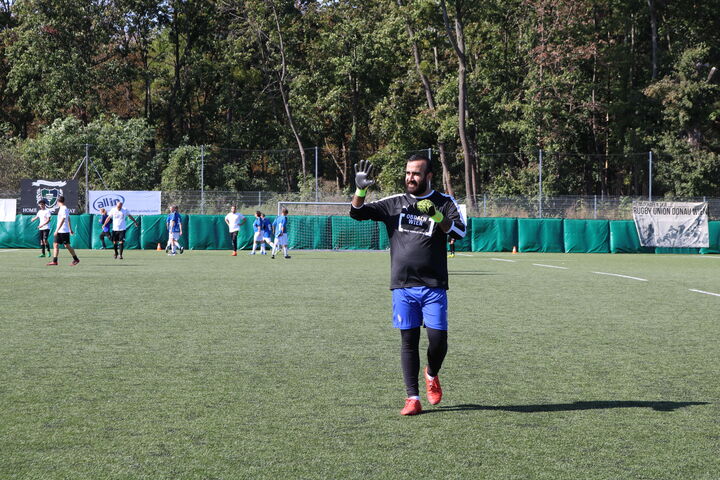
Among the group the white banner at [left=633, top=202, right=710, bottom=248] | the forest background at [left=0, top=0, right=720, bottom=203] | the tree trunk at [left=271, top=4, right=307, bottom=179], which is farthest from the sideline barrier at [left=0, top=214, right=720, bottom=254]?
the tree trunk at [left=271, top=4, right=307, bottom=179]

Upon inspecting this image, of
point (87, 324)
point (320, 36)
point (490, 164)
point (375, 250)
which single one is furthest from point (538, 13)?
point (87, 324)

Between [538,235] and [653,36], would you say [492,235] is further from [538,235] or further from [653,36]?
[653,36]

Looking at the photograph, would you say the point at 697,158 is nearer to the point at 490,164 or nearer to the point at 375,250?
the point at 490,164

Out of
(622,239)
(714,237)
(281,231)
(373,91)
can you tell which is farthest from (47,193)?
(714,237)

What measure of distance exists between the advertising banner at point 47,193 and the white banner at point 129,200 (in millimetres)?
843

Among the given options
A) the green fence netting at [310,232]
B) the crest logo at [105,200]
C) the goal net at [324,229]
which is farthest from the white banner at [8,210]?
the green fence netting at [310,232]

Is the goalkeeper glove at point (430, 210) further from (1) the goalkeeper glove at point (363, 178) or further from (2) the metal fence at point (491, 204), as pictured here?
(2) the metal fence at point (491, 204)

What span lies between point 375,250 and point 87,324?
30.2m

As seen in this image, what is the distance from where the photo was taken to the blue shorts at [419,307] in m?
6.76

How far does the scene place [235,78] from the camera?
6247 centimetres

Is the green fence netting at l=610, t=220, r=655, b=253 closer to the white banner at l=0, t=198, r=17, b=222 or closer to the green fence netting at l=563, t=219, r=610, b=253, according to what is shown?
the green fence netting at l=563, t=219, r=610, b=253

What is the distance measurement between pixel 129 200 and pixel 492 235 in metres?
16.4

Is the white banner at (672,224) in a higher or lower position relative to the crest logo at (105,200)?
lower

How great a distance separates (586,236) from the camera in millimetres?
42469
